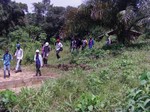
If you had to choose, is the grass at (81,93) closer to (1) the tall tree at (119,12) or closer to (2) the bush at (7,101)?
(2) the bush at (7,101)

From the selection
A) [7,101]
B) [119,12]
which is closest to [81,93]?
[7,101]

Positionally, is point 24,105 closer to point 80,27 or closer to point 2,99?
point 2,99

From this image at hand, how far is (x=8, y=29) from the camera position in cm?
3309

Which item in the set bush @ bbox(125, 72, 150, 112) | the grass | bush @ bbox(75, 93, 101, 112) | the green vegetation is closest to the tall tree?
the green vegetation

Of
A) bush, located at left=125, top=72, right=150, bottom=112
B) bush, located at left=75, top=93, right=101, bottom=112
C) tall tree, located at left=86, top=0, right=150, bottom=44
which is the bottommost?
bush, located at left=75, top=93, right=101, bottom=112

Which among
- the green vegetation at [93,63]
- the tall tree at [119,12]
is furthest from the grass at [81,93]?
the tall tree at [119,12]

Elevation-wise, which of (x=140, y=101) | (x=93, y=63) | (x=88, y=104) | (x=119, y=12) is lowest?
(x=88, y=104)

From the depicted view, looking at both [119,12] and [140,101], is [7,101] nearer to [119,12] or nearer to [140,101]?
[140,101]

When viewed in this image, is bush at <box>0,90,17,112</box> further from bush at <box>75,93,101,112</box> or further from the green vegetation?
bush at <box>75,93,101,112</box>

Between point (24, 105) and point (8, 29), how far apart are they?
2681cm

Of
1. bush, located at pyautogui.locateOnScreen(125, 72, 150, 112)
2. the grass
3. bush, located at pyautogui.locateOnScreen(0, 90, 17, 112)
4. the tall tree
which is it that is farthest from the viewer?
the tall tree

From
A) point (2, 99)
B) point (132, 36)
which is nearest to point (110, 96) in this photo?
point (2, 99)

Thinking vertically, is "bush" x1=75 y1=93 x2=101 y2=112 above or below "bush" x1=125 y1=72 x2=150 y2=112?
below

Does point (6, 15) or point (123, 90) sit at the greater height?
point (6, 15)
